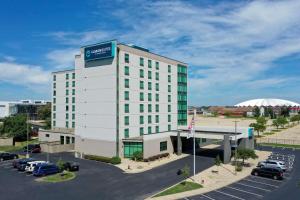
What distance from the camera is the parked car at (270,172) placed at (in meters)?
46.9

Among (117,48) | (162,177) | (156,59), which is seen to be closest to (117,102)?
(117,48)

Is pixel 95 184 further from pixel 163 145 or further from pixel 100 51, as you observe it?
pixel 100 51

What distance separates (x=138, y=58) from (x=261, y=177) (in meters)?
36.8

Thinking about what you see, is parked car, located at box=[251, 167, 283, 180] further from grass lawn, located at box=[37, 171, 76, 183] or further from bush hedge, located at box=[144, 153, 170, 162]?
grass lawn, located at box=[37, 171, 76, 183]

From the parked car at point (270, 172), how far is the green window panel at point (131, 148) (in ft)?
78.9

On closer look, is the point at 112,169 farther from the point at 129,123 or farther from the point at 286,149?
the point at 286,149

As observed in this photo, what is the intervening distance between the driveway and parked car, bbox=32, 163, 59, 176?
1209 millimetres

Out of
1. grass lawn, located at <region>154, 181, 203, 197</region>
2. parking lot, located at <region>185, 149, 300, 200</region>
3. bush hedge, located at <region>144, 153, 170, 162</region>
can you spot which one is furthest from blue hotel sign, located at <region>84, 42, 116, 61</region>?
parking lot, located at <region>185, 149, 300, 200</region>

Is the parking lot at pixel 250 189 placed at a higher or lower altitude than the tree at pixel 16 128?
lower

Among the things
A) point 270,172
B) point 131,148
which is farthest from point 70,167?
point 270,172

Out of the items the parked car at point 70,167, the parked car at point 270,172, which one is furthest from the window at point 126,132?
the parked car at point 270,172

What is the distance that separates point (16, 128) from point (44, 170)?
A: 4485 centimetres

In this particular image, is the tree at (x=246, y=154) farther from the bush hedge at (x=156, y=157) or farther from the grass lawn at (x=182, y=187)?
the bush hedge at (x=156, y=157)

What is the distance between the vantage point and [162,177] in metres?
47.9
